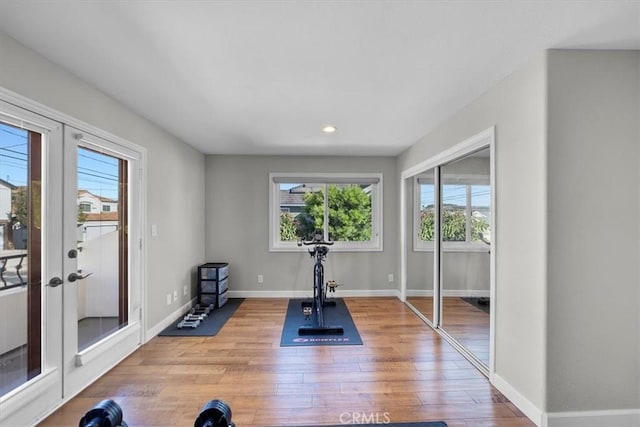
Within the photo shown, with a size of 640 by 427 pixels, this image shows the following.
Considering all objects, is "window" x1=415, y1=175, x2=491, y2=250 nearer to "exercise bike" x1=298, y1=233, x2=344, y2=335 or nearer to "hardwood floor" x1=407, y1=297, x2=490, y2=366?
"hardwood floor" x1=407, y1=297, x2=490, y2=366

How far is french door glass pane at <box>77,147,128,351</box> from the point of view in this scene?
→ 7.67 feet

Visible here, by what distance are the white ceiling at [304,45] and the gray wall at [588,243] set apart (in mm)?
383

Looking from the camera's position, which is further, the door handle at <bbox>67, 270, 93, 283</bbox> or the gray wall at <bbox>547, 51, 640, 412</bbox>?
the door handle at <bbox>67, 270, 93, 283</bbox>

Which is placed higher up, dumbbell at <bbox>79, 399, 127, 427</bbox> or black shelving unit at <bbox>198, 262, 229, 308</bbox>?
dumbbell at <bbox>79, 399, 127, 427</bbox>

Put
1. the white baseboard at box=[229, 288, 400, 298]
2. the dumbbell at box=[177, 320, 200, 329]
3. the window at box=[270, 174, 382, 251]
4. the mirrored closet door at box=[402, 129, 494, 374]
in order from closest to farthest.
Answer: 1. the mirrored closet door at box=[402, 129, 494, 374]
2. the dumbbell at box=[177, 320, 200, 329]
3. the white baseboard at box=[229, 288, 400, 298]
4. the window at box=[270, 174, 382, 251]

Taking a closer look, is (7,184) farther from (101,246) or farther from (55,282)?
(101,246)

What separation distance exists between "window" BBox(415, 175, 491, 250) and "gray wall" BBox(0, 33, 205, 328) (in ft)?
10.6

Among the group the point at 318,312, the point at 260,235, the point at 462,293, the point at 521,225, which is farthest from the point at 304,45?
the point at 260,235

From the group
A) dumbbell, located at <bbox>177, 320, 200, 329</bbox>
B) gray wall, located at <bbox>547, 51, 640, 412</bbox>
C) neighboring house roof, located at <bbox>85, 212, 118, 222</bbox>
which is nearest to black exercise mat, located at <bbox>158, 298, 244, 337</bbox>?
dumbbell, located at <bbox>177, 320, 200, 329</bbox>

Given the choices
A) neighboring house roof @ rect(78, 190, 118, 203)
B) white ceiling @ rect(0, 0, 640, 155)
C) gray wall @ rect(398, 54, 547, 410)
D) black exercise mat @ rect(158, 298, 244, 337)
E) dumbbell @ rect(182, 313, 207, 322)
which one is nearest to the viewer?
white ceiling @ rect(0, 0, 640, 155)

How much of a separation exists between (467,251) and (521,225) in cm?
96

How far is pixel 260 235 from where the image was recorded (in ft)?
16.1

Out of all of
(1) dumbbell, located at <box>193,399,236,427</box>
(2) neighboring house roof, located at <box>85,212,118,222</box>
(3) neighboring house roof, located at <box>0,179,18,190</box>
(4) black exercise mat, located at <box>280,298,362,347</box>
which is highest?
(3) neighboring house roof, located at <box>0,179,18,190</box>

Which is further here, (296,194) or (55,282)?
(296,194)
